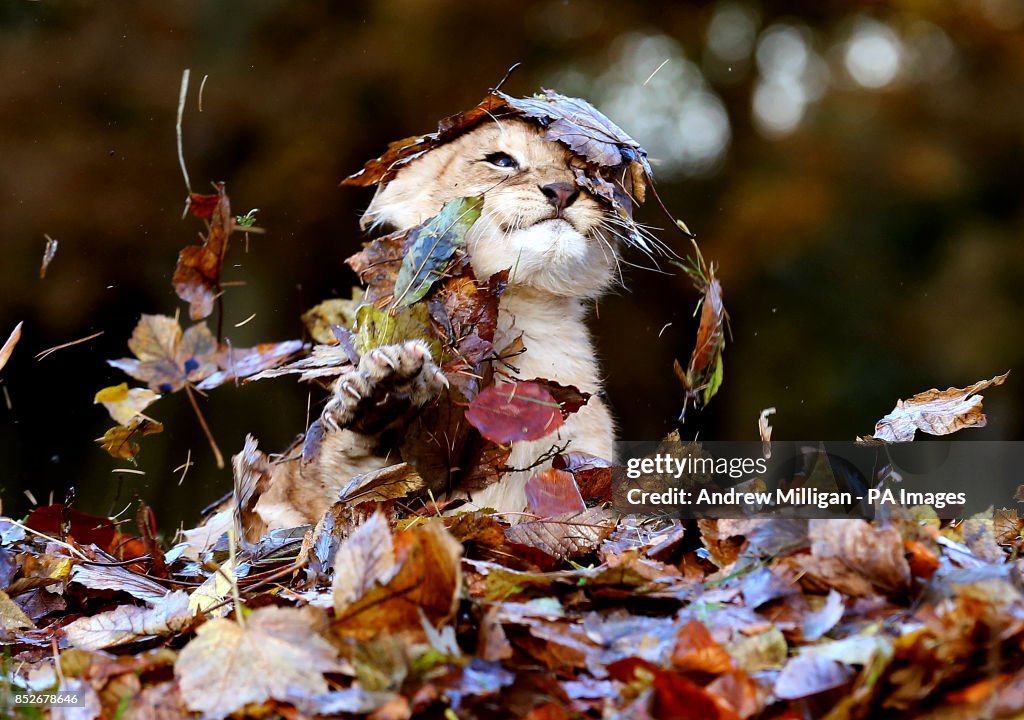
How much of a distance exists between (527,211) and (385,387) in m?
0.73

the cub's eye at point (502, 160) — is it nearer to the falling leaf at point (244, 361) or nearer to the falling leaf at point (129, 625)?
the falling leaf at point (244, 361)

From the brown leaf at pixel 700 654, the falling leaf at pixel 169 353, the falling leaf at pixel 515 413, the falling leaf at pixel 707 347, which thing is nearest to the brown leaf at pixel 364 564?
the brown leaf at pixel 700 654

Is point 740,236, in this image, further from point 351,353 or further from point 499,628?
point 499,628

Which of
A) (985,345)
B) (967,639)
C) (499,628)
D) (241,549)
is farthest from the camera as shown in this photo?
(985,345)

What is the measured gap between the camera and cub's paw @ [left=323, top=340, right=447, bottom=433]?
1.97 metres

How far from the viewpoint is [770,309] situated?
6.91 m

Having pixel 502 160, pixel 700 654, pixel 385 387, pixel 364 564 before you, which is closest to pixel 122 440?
pixel 385 387

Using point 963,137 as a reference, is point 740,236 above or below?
below

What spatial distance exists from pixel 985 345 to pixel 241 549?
5.95 metres

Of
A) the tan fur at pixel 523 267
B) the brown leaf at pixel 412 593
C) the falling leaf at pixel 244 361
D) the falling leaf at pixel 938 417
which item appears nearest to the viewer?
the brown leaf at pixel 412 593

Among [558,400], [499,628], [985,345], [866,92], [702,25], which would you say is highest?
[702,25]

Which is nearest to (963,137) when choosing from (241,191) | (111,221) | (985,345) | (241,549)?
(985,345)

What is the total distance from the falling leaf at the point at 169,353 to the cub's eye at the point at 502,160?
2.83 ft

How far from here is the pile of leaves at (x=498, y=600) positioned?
1.24 meters
